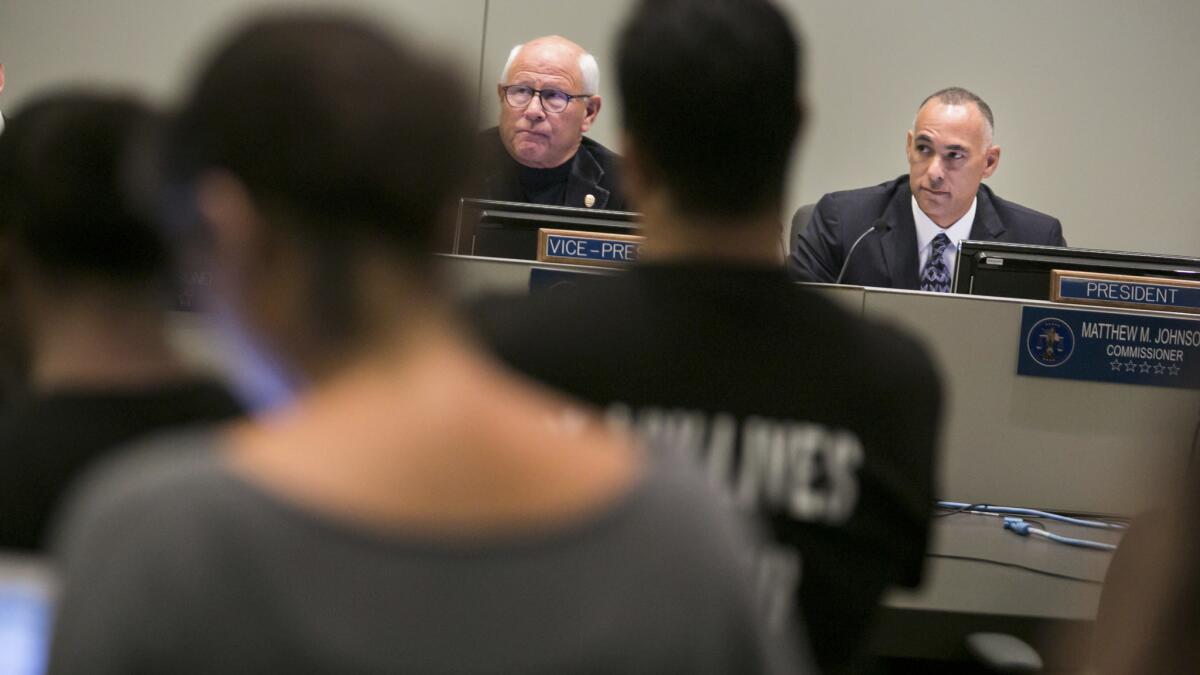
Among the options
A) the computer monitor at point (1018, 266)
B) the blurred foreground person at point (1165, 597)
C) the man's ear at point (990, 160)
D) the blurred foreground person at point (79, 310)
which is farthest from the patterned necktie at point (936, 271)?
the blurred foreground person at point (1165, 597)

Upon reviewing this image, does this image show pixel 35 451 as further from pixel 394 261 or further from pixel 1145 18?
pixel 1145 18

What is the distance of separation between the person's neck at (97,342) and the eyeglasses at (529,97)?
3111 millimetres

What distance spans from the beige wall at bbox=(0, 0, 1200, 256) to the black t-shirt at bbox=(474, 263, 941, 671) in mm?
4373

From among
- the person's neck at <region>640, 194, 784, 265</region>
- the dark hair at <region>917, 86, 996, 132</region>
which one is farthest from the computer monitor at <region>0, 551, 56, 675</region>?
the dark hair at <region>917, 86, 996, 132</region>

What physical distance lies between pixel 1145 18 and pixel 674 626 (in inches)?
220

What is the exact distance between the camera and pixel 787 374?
1042 mm

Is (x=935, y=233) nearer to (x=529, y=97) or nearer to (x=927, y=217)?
(x=927, y=217)

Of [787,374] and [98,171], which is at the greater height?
[98,171]

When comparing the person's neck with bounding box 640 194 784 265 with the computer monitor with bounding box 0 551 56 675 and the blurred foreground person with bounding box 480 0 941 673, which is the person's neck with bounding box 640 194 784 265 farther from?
the computer monitor with bounding box 0 551 56 675

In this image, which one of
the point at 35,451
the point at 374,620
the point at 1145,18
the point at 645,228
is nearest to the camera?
the point at 374,620

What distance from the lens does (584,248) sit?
2479 mm

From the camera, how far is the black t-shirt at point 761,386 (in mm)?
1039

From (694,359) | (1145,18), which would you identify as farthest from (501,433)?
(1145,18)

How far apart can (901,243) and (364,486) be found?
12.4 feet
